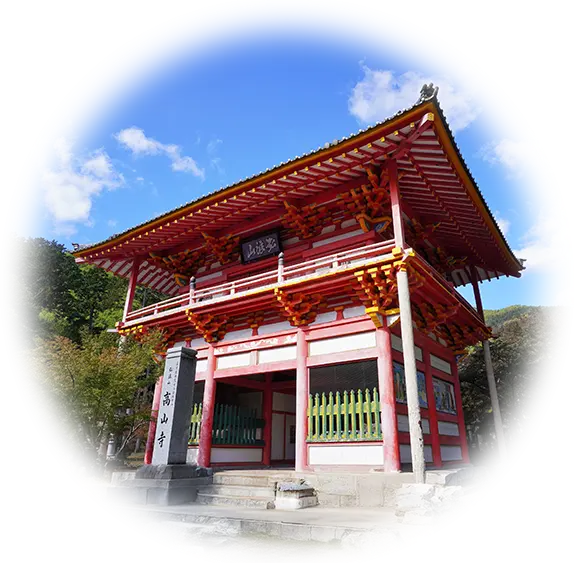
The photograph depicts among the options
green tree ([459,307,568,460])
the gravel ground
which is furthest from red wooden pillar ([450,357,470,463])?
the gravel ground

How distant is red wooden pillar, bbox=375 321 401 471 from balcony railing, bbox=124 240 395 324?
184 cm

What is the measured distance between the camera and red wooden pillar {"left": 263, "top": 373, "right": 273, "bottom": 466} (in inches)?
530

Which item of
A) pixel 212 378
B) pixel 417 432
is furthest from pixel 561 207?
pixel 212 378

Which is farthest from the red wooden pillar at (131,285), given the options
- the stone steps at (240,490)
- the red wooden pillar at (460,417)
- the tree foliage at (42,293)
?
the red wooden pillar at (460,417)

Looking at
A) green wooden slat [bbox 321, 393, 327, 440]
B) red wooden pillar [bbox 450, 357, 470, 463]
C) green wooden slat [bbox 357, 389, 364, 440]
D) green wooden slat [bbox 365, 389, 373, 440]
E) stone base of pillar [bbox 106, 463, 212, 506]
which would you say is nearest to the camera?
stone base of pillar [bbox 106, 463, 212, 506]

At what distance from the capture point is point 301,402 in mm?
10250

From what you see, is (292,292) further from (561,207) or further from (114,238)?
(561,207)

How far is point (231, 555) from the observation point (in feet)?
10.4

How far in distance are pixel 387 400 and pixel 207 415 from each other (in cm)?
569

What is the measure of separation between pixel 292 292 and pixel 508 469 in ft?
27.7

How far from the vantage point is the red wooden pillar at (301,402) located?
9775 millimetres

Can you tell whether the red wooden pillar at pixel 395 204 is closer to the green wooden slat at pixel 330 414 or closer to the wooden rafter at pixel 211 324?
the green wooden slat at pixel 330 414

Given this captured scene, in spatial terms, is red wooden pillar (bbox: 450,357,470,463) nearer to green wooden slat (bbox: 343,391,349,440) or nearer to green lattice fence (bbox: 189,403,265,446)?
green wooden slat (bbox: 343,391,349,440)

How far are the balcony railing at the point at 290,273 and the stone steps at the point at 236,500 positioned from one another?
4974mm
